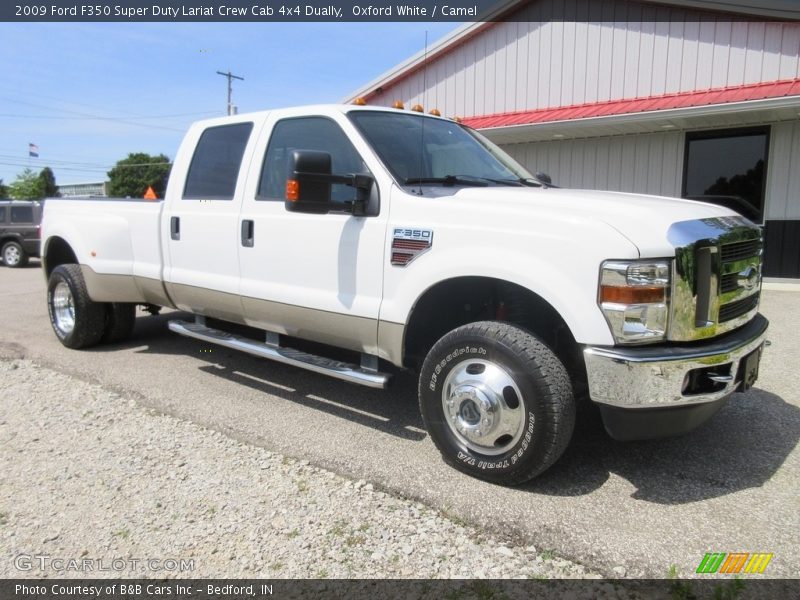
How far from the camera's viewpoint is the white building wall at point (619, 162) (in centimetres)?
1074

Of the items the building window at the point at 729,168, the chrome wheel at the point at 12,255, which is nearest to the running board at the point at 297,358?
the building window at the point at 729,168

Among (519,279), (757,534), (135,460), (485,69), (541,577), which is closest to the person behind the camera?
(541,577)

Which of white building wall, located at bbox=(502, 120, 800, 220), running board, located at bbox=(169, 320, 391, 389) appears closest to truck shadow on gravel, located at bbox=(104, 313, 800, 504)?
running board, located at bbox=(169, 320, 391, 389)

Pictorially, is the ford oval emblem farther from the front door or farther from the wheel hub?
the wheel hub

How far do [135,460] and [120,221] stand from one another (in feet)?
8.73

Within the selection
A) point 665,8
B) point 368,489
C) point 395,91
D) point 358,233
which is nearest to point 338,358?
point 358,233

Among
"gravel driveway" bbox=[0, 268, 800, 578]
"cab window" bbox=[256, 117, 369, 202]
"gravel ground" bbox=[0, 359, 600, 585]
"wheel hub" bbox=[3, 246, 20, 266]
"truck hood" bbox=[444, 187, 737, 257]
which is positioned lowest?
"gravel ground" bbox=[0, 359, 600, 585]

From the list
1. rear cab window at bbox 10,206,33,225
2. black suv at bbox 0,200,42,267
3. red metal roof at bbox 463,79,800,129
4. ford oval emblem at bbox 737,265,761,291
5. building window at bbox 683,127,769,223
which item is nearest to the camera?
ford oval emblem at bbox 737,265,761,291

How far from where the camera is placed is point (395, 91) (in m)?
14.1

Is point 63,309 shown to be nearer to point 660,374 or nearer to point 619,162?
point 660,374

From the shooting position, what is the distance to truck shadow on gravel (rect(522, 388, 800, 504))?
3.16 meters

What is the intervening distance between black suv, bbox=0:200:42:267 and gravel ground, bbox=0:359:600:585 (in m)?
14.6

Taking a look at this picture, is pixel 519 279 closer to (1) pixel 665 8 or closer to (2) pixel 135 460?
(2) pixel 135 460

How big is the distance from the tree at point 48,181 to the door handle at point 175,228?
70341 millimetres
